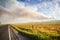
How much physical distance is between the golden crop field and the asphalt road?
87 mm

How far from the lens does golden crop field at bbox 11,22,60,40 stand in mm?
2553

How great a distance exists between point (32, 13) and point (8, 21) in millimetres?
453

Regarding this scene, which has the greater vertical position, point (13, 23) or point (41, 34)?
point (13, 23)

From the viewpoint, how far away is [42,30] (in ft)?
8.53

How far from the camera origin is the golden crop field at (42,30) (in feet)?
8.38

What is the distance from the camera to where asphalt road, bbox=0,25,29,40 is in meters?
2.55

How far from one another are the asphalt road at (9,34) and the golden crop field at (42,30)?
9cm

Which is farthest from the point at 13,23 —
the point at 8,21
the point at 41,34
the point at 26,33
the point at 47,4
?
the point at 47,4

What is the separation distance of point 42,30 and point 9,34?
585mm

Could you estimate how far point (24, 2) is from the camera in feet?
8.70

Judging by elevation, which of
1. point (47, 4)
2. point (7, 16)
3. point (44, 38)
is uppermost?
point (47, 4)

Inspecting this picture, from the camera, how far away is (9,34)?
2.57 meters

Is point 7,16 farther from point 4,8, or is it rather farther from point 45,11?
point 45,11

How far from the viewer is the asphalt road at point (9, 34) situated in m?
2.55
